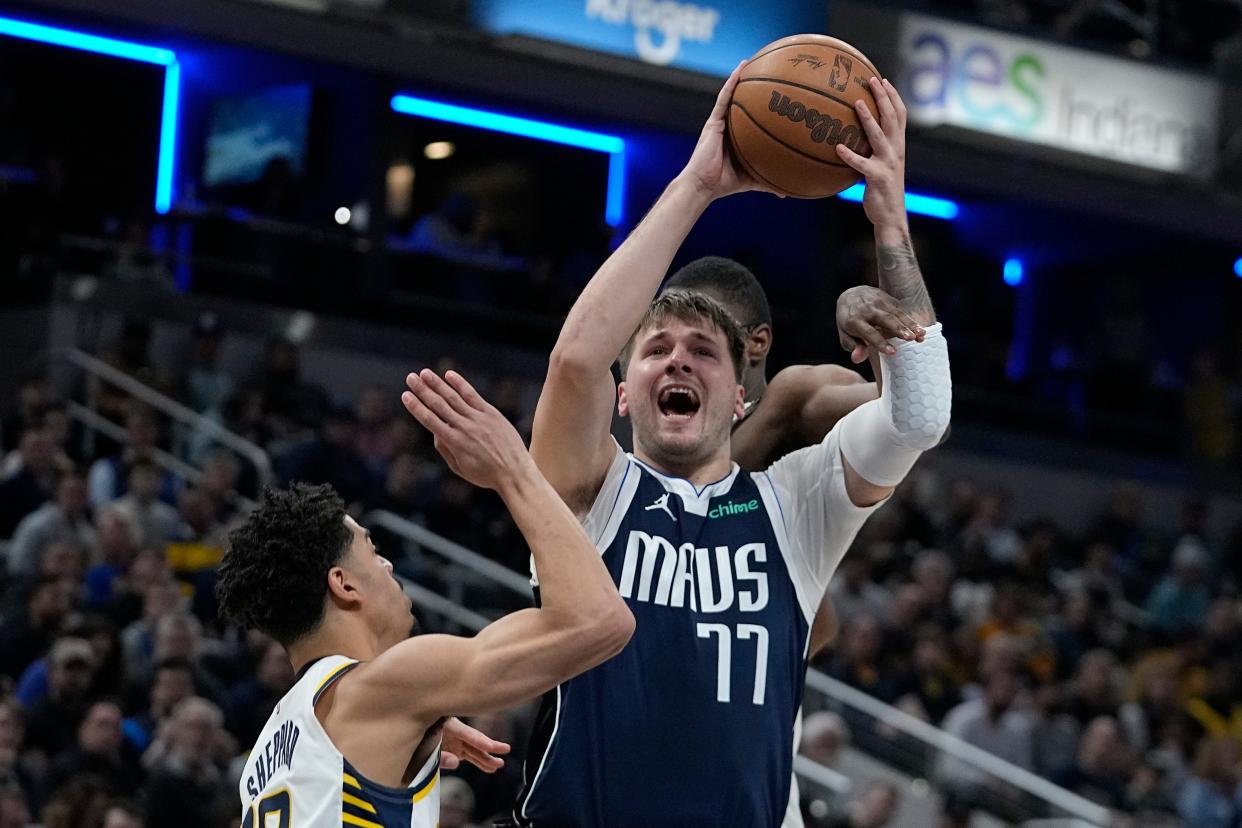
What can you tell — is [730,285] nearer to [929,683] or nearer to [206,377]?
[929,683]

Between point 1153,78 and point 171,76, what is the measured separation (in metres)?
8.81

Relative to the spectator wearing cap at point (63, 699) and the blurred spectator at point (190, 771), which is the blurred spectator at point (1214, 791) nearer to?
the blurred spectator at point (190, 771)

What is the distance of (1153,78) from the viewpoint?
16.5 metres

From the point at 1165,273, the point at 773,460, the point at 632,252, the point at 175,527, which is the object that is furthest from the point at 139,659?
the point at 1165,273

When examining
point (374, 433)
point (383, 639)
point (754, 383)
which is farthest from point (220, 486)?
point (383, 639)

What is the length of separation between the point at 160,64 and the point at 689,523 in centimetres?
1475

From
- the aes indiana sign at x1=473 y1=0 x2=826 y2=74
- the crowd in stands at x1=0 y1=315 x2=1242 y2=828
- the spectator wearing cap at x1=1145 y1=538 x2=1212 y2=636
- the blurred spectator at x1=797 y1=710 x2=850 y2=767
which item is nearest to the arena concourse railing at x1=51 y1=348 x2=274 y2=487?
the crowd in stands at x1=0 y1=315 x2=1242 y2=828

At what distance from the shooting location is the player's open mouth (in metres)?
4.20

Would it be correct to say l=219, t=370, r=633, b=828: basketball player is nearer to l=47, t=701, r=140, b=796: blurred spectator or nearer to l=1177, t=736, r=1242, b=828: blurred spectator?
l=47, t=701, r=140, b=796: blurred spectator

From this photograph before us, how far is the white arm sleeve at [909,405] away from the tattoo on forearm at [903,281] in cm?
5

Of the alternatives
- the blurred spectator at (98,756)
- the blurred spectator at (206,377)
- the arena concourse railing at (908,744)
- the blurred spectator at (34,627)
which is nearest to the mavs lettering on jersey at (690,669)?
the blurred spectator at (98,756)

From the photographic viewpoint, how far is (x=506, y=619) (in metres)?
3.62

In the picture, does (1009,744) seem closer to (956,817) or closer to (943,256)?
(956,817)

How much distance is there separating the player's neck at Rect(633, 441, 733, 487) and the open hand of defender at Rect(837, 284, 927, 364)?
44 centimetres
